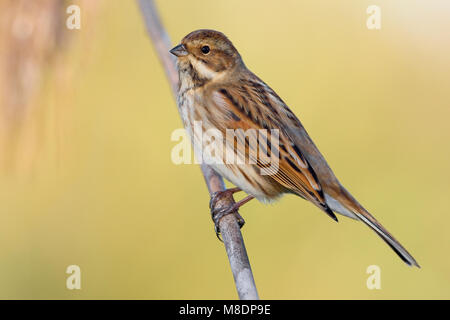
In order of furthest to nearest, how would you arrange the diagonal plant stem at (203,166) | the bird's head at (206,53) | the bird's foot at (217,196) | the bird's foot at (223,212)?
the bird's head at (206,53) < the bird's foot at (217,196) < the bird's foot at (223,212) < the diagonal plant stem at (203,166)

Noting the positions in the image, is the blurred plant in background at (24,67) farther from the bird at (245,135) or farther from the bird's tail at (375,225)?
the bird's tail at (375,225)

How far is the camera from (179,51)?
365cm

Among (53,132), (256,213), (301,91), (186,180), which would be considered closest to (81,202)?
(186,180)

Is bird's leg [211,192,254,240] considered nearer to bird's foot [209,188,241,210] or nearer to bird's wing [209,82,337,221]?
bird's foot [209,188,241,210]

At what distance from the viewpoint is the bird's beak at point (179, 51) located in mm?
3637

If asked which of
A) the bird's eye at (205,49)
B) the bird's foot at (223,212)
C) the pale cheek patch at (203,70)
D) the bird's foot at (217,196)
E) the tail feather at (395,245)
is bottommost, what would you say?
the tail feather at (395,245)

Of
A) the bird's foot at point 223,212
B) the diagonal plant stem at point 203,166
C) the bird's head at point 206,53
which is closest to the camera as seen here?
the diagonal plant stem at point 203,166

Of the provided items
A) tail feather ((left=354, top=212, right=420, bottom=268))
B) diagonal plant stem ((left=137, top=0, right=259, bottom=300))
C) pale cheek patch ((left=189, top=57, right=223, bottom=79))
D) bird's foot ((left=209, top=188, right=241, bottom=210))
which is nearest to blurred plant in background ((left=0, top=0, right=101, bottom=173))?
diagonal plant stem ((left=137, top=0, right=259, bottom=300))

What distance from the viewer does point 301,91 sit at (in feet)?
17.6

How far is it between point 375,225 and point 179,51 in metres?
1.64

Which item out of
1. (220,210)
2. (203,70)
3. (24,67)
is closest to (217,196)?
(220,210)

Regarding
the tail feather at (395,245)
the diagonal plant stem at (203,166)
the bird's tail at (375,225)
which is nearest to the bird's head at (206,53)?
the diagonal plant stem at (203,166)

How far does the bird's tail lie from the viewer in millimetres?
3486

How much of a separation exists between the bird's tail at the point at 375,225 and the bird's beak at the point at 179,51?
1.36 metres
